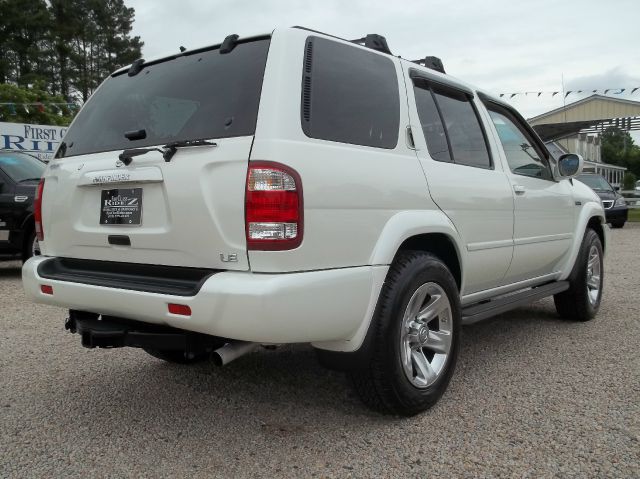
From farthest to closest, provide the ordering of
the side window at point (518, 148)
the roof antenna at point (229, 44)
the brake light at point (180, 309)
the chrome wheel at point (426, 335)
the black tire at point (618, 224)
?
the black tire at point (618, 224)
the side window at point (518, 148)
the chrome wheel at point (426, 335)
the roof antenna at point (229, 44)
the brake light at point (180, 309)

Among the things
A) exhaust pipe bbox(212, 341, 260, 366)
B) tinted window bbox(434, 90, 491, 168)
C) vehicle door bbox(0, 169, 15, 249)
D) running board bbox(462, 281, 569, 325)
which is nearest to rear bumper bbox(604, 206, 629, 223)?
running board bbox(462, 281, 569, 325)

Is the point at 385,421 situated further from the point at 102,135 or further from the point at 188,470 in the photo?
the point at 102,135

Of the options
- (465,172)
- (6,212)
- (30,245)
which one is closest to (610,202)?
(30,245)

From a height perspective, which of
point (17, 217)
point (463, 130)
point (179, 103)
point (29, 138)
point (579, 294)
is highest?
point (29, 138)

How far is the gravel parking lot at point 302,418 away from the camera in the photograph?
249 centimetres

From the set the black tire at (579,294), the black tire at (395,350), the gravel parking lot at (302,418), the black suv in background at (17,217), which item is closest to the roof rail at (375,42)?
the black tire at (395,350)

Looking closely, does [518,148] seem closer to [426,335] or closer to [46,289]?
[426,335]

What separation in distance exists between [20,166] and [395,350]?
7033 mm

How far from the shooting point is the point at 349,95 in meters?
2.75

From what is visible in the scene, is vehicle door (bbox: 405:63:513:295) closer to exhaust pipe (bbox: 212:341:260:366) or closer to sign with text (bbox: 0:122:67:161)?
exhaust pipe (bbox: 212:341:260:366)

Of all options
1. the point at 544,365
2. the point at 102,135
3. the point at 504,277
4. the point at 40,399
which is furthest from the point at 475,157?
the point at 40,399

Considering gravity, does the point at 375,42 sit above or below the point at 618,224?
above

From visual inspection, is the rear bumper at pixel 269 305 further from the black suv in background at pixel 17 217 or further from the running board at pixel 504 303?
the black suv in background at pixel 17 217

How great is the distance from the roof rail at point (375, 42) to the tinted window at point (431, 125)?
0.92ft
